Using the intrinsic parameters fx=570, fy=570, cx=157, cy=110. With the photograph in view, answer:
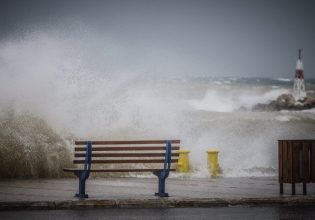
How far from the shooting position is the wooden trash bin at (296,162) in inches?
412

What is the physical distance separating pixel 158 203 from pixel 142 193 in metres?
1.15

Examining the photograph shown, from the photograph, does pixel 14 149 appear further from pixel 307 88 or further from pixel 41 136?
pixel 307 88

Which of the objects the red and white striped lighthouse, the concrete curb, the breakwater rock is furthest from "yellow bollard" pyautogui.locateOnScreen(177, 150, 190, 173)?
the breakwater rock

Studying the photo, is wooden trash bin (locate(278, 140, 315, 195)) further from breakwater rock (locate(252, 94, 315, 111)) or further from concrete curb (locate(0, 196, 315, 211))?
breakwater rock (locate(252, 94, 315, 111))

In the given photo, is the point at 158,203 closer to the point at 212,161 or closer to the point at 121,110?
the point at 212,161

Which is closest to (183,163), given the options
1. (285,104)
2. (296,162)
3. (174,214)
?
(296,162)

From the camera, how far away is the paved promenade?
9.27 metres

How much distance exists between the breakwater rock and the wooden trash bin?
951 inches

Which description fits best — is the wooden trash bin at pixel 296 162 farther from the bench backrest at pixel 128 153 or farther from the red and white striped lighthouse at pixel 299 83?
the red and white striped lighthouse at pixel 299 83

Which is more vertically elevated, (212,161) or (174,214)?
(212,161)

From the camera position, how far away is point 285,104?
1430 inches

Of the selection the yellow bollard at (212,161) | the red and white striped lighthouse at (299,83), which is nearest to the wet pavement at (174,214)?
the yellow bollard at (212,161)

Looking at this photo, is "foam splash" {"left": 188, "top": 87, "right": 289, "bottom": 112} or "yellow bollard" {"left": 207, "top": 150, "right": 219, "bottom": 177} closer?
"yellow bollard" {"left": 207, "top": 150, "right": 219, "bottom": 177}

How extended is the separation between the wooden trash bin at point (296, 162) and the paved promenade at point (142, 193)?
12.6 inches
